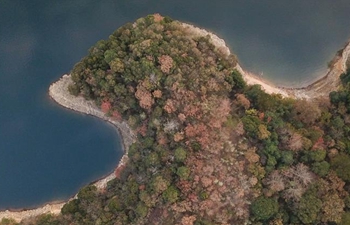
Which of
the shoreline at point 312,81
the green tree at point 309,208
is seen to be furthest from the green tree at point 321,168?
the shoreline at point 312,81

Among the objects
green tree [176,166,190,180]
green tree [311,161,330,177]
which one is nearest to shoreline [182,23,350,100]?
green tree [311,161,330,177]

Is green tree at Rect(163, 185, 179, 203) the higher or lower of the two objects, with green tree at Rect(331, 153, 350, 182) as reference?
lower

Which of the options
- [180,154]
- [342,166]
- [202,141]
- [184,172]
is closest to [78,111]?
[180,154]

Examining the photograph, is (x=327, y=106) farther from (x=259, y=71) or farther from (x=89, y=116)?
(x=89, y=116)

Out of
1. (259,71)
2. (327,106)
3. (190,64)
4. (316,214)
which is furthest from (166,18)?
(316,214)

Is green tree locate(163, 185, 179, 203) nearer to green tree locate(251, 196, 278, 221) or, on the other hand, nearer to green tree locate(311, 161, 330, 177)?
green tree locate(251, 196, 278, 221)

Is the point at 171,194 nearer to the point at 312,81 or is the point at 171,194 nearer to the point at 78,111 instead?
the point at 78,111
